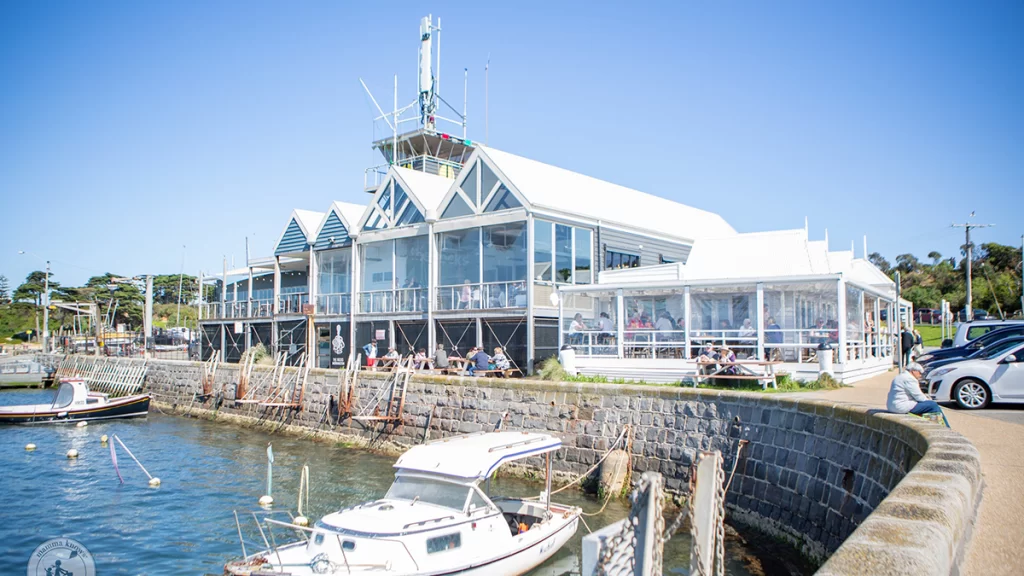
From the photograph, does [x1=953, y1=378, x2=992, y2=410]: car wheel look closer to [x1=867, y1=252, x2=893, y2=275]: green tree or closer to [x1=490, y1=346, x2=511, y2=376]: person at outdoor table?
[x1=490, y1=346, x2=511, y2=376]: person at outdoor table

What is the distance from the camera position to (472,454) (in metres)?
13.2

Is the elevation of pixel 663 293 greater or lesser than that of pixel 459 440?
greater

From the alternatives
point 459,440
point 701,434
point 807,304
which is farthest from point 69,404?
point 807,304

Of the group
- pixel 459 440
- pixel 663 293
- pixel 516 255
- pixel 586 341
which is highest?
A: pixel 516 255

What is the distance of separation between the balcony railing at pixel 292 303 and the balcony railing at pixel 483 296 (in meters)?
10.4

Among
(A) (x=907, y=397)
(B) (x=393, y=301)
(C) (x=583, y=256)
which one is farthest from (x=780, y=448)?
(B) (x=393, y=301)

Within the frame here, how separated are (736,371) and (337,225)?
2154 centimetres

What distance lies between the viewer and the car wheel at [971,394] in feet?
49.5

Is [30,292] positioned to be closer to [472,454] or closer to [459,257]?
[459,257]

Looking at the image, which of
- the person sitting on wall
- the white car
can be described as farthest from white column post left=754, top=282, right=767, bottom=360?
the person sitting on wall

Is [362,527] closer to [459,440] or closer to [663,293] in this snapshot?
[459,440]

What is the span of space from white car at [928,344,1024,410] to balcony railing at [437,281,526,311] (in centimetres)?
1386

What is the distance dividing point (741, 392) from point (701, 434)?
4.42ft

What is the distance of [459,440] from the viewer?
14.6m
